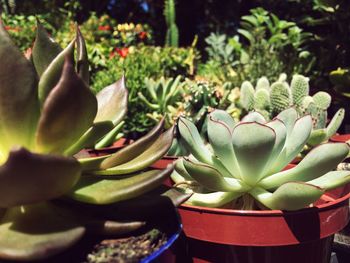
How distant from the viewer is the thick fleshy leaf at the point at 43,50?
878 mm

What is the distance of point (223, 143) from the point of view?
Result: 0.98 metres

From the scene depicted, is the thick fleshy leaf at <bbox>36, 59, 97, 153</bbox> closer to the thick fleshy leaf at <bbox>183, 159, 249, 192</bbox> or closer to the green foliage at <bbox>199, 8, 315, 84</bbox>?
the thick fleshy leaf at <bbox>183, 159, 249, 192</bbox>

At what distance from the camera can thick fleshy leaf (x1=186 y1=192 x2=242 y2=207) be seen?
0.99 metres

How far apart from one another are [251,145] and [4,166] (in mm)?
492

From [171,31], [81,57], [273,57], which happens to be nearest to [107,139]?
[81,57]

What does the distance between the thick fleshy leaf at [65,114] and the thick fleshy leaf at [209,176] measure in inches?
10.0

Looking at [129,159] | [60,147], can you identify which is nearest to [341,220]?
[129,159]

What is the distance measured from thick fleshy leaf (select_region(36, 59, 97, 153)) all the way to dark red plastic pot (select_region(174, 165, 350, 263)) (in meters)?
0.31

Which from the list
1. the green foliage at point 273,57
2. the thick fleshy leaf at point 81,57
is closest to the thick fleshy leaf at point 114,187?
the thick fleshy leaf at point 81,57

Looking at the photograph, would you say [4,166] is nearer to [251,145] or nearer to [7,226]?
[7,226]

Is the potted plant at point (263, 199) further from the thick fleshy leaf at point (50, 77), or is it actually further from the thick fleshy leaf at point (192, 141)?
the thick fleshy leaf at point (50, 77)

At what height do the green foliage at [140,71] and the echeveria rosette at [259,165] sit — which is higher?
the echeveria rosette at [259,165]

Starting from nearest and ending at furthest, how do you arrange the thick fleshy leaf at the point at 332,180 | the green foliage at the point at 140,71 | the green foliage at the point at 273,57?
the thick fleshy leaf at the point at 332,180 → the green foliage at the point at 140,71 → the green foliage at the point at 273,57

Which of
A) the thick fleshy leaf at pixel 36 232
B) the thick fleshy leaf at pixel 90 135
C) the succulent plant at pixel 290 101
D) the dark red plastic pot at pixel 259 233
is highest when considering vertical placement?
the thick fleshy leaf at pixel 90 135
